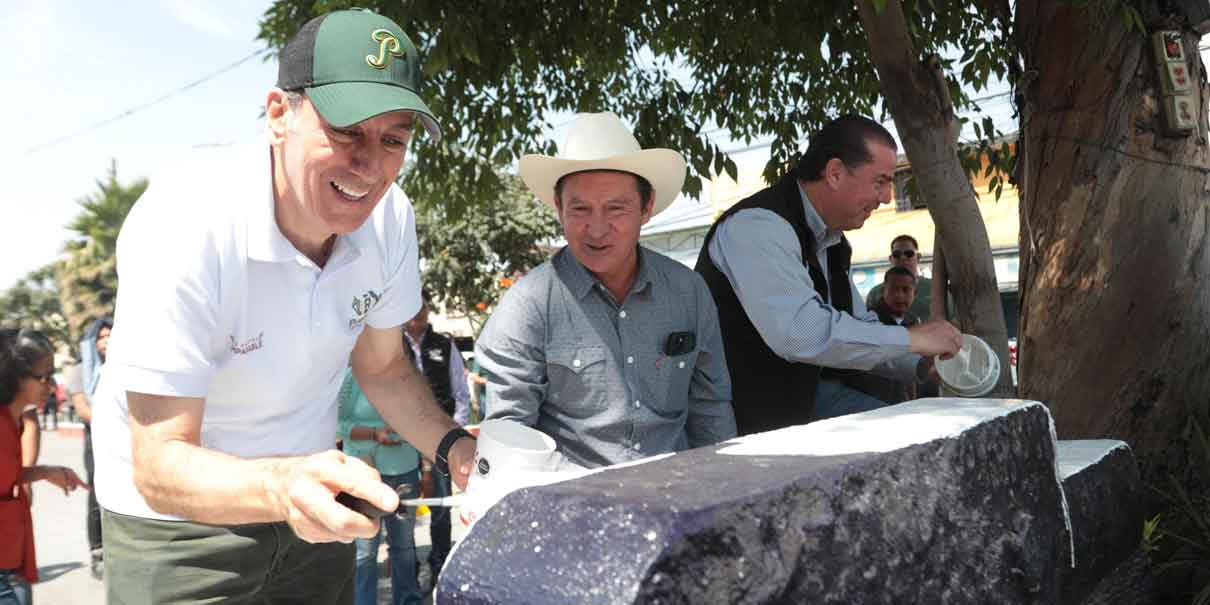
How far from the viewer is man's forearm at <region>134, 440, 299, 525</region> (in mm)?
1389

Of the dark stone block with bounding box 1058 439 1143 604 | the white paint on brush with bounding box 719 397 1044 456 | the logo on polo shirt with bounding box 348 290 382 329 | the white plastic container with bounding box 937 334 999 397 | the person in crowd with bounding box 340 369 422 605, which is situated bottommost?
the person in crowd with bounding box 340 369 422 605

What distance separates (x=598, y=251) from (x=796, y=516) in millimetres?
1319

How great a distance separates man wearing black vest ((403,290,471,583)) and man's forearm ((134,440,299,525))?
401 centimetres

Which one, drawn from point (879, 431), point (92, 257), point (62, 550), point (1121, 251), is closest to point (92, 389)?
point (62, 550)

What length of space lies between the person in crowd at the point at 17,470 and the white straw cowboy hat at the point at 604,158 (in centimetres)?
253

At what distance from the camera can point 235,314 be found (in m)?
1.79

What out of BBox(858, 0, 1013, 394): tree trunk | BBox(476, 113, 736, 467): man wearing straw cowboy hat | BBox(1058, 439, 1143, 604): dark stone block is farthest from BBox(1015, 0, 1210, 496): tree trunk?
BBox(476, 113, 736, 467): man wearing straw cowboy hat

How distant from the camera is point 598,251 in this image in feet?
8.36

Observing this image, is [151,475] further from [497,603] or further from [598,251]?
[598,251]

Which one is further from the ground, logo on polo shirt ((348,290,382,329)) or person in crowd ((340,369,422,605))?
logo on polo shirt ((348,290,382,329))

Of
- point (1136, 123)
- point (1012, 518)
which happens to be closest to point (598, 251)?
point (1012, 518)

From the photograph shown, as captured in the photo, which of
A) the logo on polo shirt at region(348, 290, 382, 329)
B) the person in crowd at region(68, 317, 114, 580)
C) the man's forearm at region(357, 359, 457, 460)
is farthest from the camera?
the person in crowd at region(68, 317, 114, 580)

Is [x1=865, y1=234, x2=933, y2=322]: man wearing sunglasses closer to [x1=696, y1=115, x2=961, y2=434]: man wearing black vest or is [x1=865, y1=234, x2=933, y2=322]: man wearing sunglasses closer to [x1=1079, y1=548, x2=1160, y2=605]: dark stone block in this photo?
[x1=696, y1=115, x2=961, y2=434]: man wearing black vest

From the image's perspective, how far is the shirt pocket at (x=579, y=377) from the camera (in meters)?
2.48
